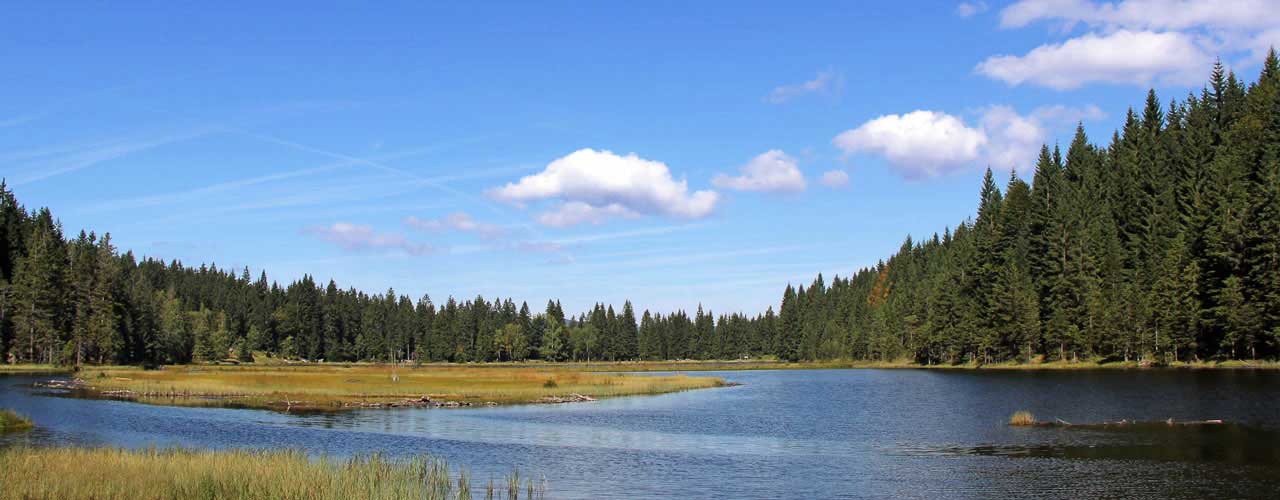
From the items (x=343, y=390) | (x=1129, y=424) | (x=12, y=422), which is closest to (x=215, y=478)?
(x=12, y=422)

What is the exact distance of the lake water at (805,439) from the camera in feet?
119

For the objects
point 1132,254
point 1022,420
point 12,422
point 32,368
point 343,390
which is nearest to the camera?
point 12,422

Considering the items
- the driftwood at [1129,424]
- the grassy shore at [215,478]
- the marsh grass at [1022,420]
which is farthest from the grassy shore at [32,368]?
the driftwood at [1129,424]

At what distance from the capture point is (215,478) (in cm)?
2812

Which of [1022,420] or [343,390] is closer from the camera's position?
→ [1022,420]

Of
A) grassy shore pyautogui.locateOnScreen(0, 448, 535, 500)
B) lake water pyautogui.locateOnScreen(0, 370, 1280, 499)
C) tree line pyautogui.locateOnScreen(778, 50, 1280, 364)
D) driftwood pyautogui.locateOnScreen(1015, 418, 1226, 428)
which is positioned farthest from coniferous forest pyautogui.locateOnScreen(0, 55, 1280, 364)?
grassy shore pyautogui.locateOnScreen(0, 448, 535, 500)

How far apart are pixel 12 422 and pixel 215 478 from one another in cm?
3291

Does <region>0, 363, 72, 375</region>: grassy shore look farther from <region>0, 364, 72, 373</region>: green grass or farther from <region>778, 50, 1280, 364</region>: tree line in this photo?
<region>778, 50, 1280, 364</region>: tree line

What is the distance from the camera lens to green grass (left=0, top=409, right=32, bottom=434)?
5082 cm

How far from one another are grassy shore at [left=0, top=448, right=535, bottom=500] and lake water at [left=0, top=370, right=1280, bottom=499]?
4649 millimetres

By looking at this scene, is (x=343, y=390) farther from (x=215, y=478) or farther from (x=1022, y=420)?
(x=215, y=478)

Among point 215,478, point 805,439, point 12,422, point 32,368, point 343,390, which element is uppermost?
point 215,478

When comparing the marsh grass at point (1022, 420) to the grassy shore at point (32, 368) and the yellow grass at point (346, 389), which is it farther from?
the grassy shore at point (32, 368)

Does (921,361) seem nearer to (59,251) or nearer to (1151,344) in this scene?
(1151,344)
